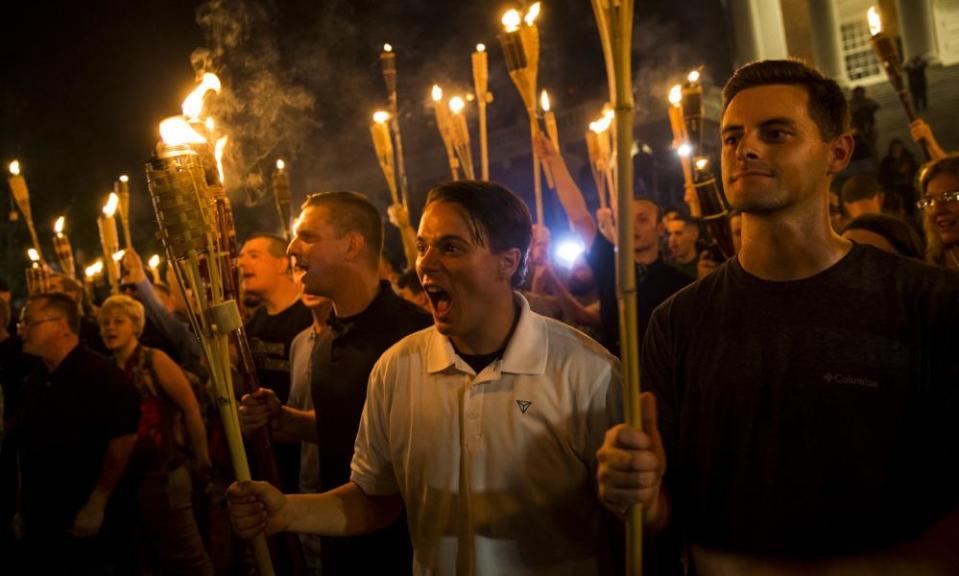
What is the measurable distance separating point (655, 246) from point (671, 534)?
129 inches

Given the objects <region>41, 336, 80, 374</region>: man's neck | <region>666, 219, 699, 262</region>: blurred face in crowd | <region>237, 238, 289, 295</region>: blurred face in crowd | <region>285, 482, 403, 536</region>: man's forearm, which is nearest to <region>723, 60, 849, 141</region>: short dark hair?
<region>285, 482, 403, 536</region>: man's forearm

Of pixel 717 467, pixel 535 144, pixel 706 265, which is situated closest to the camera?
pixel 717 467

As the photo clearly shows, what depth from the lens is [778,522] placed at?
2068mm

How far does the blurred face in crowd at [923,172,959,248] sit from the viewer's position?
3.63m

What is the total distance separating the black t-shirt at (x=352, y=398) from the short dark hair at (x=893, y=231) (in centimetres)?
226

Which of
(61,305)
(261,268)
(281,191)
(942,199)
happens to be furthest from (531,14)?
(61,305)

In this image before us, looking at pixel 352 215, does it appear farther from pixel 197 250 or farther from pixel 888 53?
pixel 888 53

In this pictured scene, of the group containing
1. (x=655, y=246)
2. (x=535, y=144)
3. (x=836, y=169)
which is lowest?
(x=836, y=169)

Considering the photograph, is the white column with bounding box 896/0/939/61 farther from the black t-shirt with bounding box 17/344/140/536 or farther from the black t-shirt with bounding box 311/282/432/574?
the black t-shirt with bounding box 17/344/140/536

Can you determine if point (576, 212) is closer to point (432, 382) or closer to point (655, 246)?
point (655, 246)

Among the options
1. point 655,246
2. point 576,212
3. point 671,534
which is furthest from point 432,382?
point 655,246

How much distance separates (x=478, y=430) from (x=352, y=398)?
4.26ft

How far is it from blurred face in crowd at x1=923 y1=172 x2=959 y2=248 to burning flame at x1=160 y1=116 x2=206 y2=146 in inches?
137

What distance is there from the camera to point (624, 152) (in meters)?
1.55
